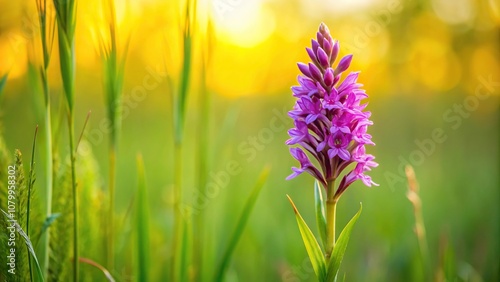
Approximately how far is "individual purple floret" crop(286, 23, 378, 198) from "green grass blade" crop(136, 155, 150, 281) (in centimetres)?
64

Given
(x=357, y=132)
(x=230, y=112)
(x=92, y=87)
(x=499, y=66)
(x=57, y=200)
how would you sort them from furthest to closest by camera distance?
(x=92, y=87) < (x=499, y=66) < (x=230, y=112) < (x=57, y=200) < (x=357, y=132)

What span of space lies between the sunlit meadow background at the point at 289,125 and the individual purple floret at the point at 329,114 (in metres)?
0.73

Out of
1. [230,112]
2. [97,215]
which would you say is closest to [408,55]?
[230,112]

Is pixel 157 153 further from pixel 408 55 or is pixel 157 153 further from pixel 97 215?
pixel 97 215

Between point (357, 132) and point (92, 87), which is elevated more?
point (92, 87)

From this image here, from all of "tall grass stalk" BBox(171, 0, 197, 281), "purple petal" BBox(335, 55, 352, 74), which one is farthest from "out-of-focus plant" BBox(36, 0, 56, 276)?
"purple petal" BBox(335, 55, 352, 74)

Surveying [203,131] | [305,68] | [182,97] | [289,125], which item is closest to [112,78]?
[182,97]

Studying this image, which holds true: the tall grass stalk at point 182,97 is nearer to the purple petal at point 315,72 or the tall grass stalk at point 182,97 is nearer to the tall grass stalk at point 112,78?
the tall grass stalk at point 112,78

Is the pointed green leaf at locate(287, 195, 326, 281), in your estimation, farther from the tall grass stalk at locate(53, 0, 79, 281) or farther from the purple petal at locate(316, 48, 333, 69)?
the tall grass stalk at locate(53, 0, 79, 281)

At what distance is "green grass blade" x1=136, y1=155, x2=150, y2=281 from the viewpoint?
1.64 metres

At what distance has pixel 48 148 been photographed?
1419 mm

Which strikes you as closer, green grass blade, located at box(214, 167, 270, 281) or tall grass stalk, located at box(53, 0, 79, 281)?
tall grass stalk, located at box(53, 0, 79, 281)

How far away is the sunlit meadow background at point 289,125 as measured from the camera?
2.39 meters

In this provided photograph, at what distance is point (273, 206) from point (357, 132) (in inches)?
132
